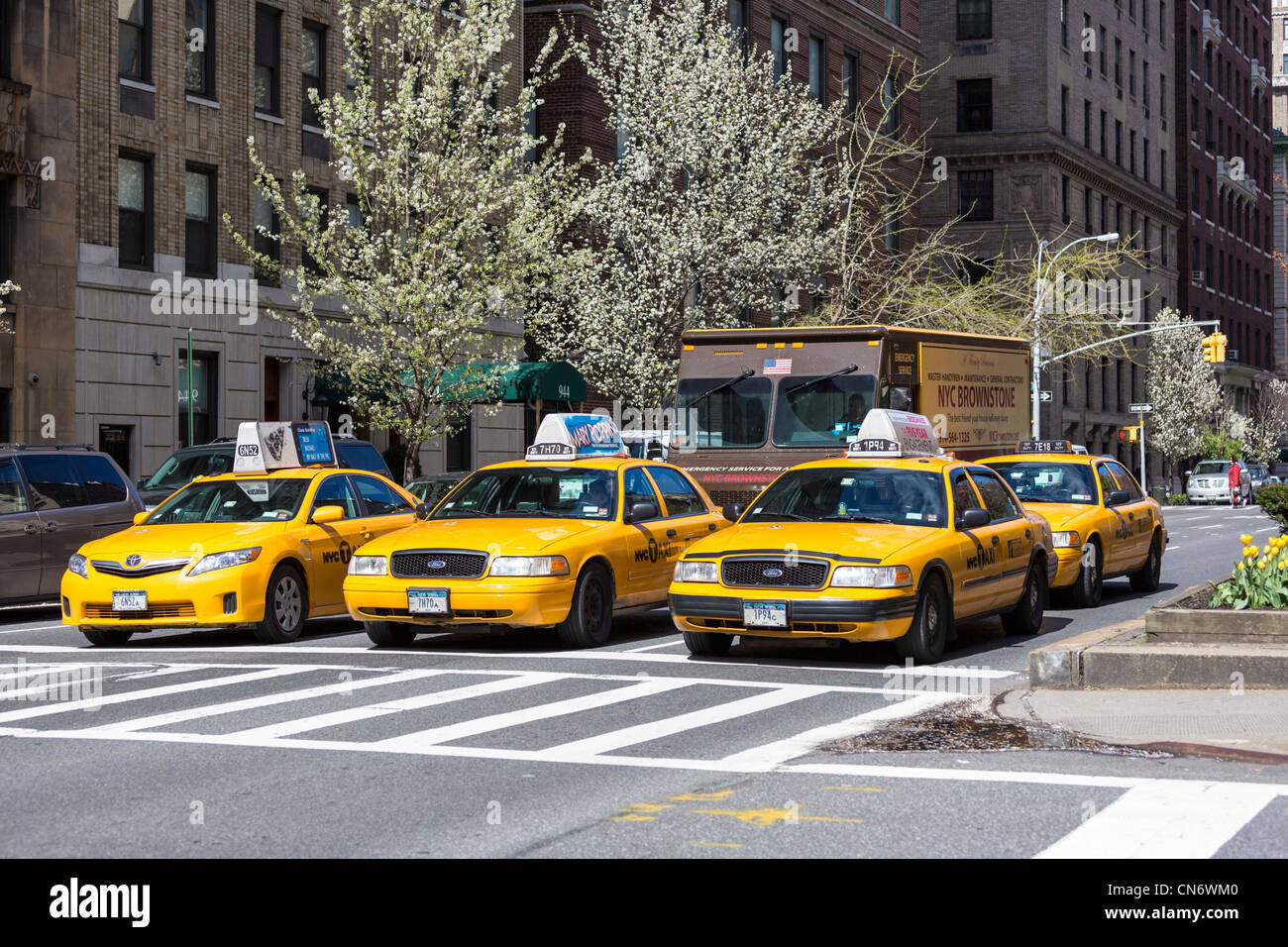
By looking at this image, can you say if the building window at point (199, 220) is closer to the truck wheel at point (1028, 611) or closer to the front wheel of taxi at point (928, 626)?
the truck wheel at point (1028, 611)

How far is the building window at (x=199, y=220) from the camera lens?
3078 cm

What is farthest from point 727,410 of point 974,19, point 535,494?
point 974,19

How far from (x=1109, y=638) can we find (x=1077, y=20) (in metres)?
65.7

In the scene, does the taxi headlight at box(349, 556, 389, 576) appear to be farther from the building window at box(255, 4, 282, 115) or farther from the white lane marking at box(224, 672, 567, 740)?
the building window at box(255, 4, 282, 115)

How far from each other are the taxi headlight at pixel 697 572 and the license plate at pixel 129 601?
4684 millimetres

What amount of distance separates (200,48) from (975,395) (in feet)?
52.6

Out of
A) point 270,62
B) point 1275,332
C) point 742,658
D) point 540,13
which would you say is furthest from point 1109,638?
point 1275,332

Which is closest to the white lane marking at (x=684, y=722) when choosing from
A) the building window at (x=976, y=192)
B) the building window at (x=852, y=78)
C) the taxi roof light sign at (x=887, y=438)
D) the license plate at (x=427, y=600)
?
the license plate at (x=427, y=600)

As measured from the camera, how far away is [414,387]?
27.4m

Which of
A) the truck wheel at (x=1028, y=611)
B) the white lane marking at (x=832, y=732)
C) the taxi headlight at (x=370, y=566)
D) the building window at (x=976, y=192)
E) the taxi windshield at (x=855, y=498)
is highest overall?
the building window at (x=976, y=192)

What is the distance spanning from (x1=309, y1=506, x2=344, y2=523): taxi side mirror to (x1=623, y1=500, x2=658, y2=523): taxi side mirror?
270 cm

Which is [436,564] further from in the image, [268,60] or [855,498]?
[268,60]

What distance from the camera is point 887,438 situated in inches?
605

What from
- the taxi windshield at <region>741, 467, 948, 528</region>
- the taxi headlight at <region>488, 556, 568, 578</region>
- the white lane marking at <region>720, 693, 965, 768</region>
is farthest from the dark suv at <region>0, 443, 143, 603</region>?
the white lane marking at <region>720, 693, 965, 768</region>
